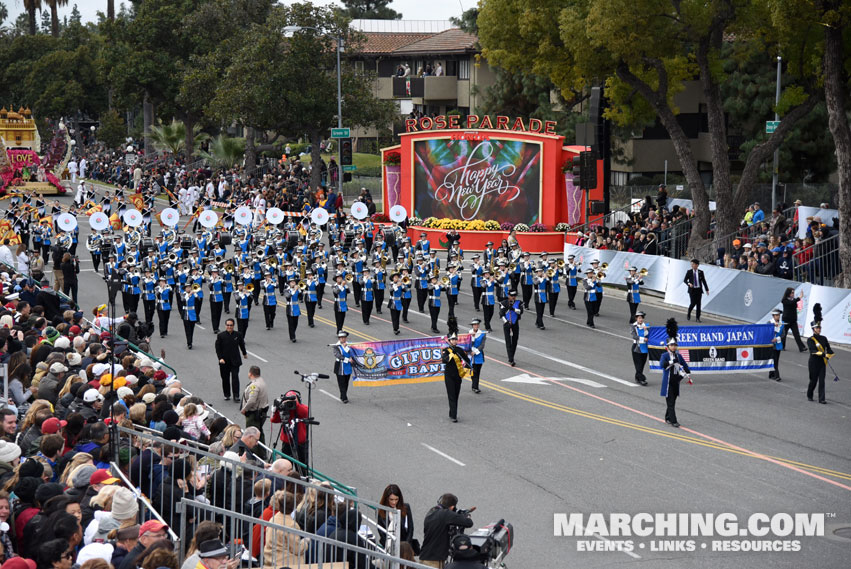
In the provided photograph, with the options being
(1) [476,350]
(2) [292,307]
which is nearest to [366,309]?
(2) [292,307]

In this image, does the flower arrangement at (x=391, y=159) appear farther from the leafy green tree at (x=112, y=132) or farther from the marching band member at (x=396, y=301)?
the leafy green tree at (x=112, y=132)

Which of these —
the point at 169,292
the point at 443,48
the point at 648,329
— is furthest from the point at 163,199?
the point at 648,329

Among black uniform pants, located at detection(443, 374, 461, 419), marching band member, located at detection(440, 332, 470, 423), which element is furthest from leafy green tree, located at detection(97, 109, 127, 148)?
black uniform pants, located at detection(443, 374, 461, 419)

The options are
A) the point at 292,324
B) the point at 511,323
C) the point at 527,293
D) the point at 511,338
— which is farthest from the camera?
the point at 527,293

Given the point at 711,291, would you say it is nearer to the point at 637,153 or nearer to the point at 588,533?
the point at 588,533

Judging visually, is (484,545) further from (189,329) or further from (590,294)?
(590,294)

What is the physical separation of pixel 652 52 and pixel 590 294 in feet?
26.8

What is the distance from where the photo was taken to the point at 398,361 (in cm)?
1927

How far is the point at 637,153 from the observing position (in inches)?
1885

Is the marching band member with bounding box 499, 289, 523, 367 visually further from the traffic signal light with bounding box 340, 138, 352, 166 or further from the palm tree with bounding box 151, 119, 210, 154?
the palm tree with bounding box 151, 119, 210, 154

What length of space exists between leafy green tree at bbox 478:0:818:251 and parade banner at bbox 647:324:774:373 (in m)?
11.5

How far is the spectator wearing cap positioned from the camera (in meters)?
8.23

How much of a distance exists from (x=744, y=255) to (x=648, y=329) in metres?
8.43

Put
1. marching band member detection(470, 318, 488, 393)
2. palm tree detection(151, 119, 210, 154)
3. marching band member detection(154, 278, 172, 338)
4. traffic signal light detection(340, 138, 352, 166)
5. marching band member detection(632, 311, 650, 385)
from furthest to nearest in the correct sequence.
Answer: palm tree detection(151, 119, 210, 154)
traffic signal light detection(340, 138, 352, 166)
marching band member detection(154, 278, 172, 338)
marching band member detection(632, 311, 650, 385)
marching band member detection(470, 318, 488, 393)
